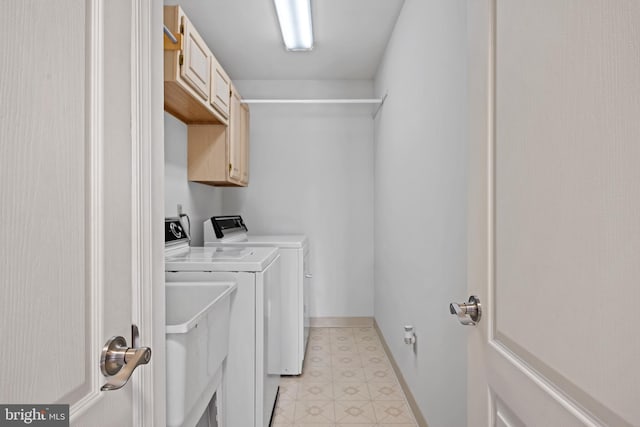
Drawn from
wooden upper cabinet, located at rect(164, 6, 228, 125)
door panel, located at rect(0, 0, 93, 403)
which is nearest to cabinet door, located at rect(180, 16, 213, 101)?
wooden upper cabinet, located at rect(164, 6, 228, 125)

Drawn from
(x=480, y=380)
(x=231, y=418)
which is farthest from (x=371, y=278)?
(x=480, y=380)

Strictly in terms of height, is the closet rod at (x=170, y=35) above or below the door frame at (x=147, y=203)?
above

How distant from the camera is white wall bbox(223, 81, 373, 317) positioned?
12.4 feet

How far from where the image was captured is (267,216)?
378cm

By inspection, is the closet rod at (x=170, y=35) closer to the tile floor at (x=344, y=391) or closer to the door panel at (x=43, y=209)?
the door panel at (x=43, y=209)

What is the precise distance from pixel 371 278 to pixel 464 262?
2.50 m

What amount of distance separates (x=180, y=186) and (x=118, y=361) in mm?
2229

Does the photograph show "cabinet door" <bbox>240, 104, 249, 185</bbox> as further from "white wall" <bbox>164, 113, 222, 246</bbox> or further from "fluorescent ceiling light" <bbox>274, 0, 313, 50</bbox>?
Result: "fluorescent ceiling light" <bbox>274, 0, 313, 50</bbox>

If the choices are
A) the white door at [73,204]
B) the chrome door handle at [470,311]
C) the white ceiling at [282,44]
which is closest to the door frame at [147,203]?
the white door at [73,204]

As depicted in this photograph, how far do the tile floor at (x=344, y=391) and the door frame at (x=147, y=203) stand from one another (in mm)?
1586

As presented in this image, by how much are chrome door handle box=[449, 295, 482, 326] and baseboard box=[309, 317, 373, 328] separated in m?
2.99

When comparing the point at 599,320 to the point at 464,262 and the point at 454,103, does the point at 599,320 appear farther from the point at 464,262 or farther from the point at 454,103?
the point at 454,103

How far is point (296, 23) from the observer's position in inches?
94.8

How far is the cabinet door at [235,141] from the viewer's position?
286 centimetres
